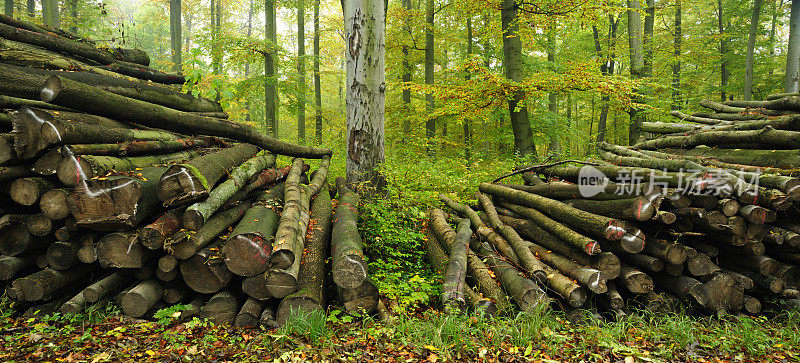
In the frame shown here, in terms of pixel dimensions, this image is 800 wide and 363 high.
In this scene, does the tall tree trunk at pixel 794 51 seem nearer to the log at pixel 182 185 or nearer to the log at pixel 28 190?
the log at pixel 182 185

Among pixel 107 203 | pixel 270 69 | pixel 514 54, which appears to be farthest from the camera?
Answer: pixel 270 69

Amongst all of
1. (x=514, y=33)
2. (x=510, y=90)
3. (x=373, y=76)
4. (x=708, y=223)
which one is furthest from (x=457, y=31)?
(x=708, y=223)

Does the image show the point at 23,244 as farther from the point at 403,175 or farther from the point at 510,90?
the point at 510,90

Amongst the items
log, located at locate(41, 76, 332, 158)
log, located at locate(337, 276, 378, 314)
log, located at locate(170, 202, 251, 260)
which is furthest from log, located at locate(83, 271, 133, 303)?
log, located at locate(337, 276, 378, 314)

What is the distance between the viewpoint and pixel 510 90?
9.05 meters

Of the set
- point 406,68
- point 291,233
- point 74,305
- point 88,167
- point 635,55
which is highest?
point 406,68

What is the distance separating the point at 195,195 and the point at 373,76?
Result: 12.3ft

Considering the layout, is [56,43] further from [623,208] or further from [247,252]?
[623,208]

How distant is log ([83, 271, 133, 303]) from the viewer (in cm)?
354

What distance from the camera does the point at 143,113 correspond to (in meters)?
4.89

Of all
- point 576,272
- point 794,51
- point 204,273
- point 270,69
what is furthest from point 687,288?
point 270,69

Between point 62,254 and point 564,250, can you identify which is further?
point 564,250

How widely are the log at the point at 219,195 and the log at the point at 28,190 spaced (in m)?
1.43

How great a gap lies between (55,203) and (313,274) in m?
2.66
